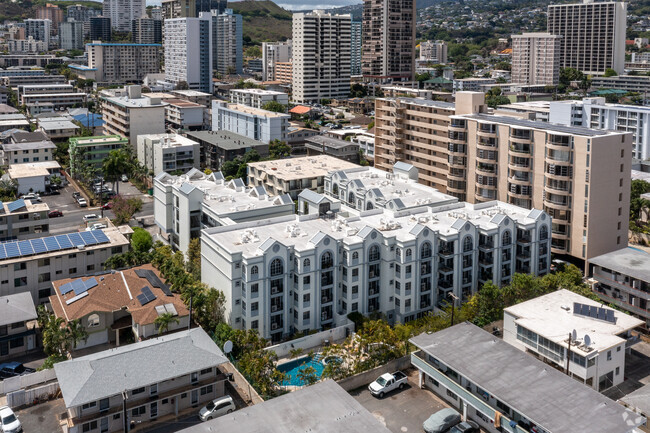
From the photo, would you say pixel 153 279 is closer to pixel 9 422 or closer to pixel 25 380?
pixel 25 380

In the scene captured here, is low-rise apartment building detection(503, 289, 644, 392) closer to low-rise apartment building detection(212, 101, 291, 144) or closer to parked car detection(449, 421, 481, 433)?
parked car detection(449, 421, 481, 433)


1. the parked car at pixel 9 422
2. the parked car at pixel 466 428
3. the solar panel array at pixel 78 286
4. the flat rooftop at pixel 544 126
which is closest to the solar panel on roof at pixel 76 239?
the solar panel array at pixel 78 286

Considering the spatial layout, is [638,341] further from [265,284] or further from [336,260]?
[265,284]

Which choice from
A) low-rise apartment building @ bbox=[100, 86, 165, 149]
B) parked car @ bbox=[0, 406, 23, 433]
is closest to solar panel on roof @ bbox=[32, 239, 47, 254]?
parked car @ bbox=[0, 406, 23, 433]

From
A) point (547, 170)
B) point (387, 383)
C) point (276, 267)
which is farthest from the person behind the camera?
point (547, 170)

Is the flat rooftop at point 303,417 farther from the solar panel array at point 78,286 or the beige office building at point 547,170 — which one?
the beige office building at point 547,170

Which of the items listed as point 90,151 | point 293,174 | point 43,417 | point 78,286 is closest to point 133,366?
point 43,417

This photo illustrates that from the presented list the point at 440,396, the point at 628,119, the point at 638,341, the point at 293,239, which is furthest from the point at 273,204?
the point at 628,119
